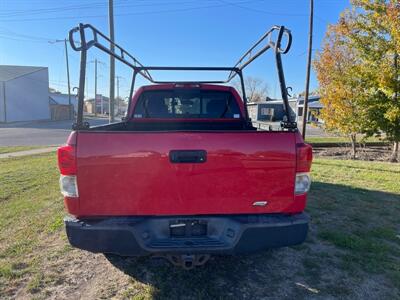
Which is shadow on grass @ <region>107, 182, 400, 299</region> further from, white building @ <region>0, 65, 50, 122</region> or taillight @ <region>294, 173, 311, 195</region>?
white building @ <region>0, 65, 50, 122</region>

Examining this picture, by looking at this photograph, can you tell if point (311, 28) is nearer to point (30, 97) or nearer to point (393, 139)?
point (393, 139)

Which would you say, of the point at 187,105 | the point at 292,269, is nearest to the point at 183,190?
the point at 292,269

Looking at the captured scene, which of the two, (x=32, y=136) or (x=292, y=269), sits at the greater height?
(x=32, y=136)

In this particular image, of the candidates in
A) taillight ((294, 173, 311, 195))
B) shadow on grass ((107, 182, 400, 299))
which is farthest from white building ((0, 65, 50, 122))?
taillight ((294, 173, 311, 195))

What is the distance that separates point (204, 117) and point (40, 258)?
2.97 metres

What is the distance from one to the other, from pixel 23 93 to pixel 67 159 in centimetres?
4868

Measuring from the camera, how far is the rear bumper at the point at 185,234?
93.4 inches

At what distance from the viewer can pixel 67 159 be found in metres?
2.32

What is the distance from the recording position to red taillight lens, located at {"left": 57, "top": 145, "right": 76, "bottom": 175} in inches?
90.9

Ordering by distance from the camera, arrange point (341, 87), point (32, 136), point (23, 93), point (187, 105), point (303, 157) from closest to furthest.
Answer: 1. point (303, 157)
2. point (187, 105)
3. point (341, 87)
4. point (32, 136)
5. point (23, 93)

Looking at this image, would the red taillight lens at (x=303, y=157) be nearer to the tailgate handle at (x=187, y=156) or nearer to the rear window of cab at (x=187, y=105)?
the tailgate handle at (x=187, y=156)

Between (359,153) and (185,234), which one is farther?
(359,153)

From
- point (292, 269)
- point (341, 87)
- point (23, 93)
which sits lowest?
point (292, 269)

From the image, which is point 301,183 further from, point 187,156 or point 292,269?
point 292,269
